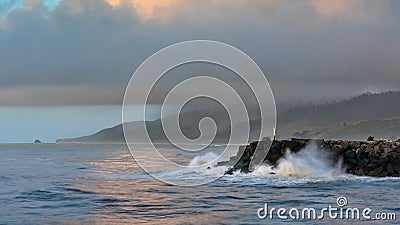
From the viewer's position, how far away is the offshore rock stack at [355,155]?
32656 mm

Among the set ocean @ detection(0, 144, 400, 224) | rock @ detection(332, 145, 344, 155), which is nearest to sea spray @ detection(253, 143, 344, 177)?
ocean @ detection(0, 144, 400, 224)

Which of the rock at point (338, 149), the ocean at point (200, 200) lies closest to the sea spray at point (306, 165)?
the ocean at point (200, 200)

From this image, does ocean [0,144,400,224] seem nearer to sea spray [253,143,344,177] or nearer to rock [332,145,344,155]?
sea spray [253,143,344,177]

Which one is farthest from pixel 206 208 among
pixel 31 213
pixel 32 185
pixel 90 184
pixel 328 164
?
pixel 328 164

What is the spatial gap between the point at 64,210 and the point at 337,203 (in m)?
11.9

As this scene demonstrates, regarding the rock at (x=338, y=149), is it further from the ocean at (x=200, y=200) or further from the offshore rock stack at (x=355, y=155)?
the ocean at (x=200, y=200)

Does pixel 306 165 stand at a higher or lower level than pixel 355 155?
lower

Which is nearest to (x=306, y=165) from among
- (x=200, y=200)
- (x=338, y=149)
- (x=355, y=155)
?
(x=338, y=149)

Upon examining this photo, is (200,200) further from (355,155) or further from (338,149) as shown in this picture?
(355,155)

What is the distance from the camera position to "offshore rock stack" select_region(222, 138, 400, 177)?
32656 millimetres

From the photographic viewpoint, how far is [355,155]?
115 feet

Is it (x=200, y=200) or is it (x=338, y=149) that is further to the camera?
(x=338, y=149)

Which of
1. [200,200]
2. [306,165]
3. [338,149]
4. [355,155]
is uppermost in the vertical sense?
[338,149]

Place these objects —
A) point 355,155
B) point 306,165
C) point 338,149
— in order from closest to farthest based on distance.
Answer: point 306,165
point 355,155
point 338,149
